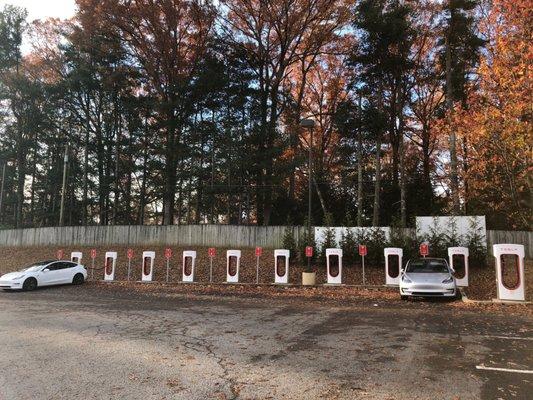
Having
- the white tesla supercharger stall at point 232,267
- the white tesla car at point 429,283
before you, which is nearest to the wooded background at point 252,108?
the white tesla supercharger stall at point 232,267

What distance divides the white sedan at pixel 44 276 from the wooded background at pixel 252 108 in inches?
537

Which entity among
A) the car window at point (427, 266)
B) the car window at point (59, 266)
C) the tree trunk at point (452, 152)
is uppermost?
the tree trunk at point (452, 152)

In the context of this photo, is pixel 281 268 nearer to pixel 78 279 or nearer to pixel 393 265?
pixel 393 265

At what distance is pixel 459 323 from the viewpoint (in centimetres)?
1101

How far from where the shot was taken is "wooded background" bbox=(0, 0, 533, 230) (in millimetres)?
29312

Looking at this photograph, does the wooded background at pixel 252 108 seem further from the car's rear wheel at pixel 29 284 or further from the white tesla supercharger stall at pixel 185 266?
the car's rear wheel at pixel 29 284

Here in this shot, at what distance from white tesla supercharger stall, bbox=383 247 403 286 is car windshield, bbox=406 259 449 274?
221 centimetres

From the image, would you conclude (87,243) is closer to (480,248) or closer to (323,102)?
(323,102)

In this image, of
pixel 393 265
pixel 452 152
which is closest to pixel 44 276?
pixel 393 265

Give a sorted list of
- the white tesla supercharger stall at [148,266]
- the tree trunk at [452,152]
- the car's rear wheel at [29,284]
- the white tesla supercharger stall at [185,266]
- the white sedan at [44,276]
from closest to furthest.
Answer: the white sedan at [44,276], the car's rear wheel at [29,284], the white tesla supercharger stall at [185,266], the white tesla supercharger stall at [148,266], the tree trunk at [452,152]

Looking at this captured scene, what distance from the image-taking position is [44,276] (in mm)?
22609

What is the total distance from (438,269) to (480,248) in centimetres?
676

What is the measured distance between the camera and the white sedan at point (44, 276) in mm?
21609

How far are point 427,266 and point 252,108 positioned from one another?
24.0m
